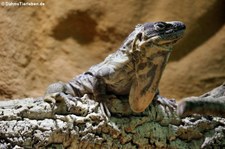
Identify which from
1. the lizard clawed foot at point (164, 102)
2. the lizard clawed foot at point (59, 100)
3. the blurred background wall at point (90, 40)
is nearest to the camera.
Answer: the lizard clawed foot at point (59, 100)

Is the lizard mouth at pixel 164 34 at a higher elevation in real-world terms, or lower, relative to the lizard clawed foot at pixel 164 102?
higher

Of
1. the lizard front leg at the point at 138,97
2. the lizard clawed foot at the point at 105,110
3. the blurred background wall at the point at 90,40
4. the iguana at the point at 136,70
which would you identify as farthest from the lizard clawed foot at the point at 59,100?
the blurred background wall at the point at 90,40

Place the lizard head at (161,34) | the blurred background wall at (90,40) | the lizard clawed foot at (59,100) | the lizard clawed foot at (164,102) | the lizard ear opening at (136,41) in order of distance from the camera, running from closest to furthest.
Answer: the lizard clawed foot at (59,100) < the lizard head at (161,34) < the lizard ear opening at (136,41) < the lizard clawed foot at (164,102) < the blurred background wall at (90,40)

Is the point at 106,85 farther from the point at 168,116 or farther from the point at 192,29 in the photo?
the point at 192,29

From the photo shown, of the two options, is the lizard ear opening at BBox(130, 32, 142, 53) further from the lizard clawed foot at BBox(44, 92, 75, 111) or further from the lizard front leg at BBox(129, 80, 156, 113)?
the lizard clawed foot at BBox(44, 92, 75, 111)

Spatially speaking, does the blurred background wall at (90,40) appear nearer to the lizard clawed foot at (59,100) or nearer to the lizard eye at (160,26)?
the lizard clawed foot at (59,100)

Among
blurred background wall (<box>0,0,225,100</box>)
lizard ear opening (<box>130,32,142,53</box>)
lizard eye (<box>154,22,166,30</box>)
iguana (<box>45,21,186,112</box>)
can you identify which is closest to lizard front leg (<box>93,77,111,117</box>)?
iguana (<box>45,21,186,112</box>)

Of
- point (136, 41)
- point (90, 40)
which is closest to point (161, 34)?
point (136, 41)

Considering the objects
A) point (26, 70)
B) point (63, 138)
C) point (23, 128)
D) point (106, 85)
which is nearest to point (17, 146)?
point (23, 128)
